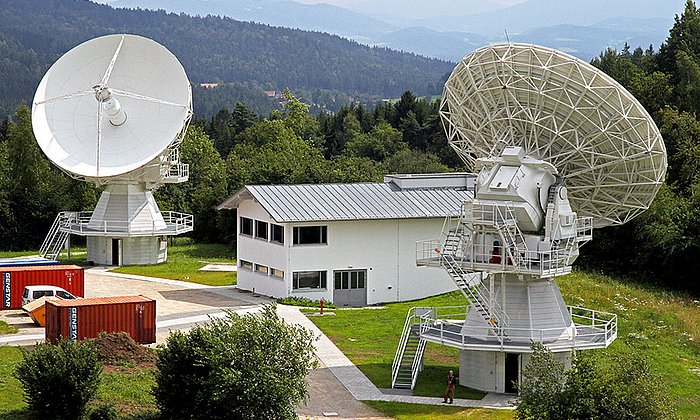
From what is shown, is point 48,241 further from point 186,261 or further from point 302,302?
point 302,302

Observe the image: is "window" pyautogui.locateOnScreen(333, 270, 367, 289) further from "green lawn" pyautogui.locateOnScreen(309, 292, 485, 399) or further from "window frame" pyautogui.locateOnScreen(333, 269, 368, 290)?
"green lawn" pyautogui.locateOnScreen(309, 292, 485, 399)

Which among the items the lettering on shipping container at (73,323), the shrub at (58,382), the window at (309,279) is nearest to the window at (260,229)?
the window at (309,279)

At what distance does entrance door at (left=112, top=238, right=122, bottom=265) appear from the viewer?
72.8 metres

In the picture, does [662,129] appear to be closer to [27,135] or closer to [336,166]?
[336,166]

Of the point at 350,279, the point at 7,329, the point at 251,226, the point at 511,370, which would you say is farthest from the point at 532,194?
the point at 251,226

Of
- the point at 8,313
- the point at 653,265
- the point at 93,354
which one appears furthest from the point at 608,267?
the point at 93,354

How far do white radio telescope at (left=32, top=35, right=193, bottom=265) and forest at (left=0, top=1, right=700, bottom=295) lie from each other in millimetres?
11252

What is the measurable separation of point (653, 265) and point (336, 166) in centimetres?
2747

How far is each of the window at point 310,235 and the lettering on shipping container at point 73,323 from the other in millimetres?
16188

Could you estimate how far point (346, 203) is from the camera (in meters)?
61.6

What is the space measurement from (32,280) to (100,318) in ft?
35.5

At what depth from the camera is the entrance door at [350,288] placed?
60.4 meters

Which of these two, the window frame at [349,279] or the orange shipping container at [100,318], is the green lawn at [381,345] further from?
the orange shipping container at [100,318]

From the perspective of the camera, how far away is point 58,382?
35.8 metres
